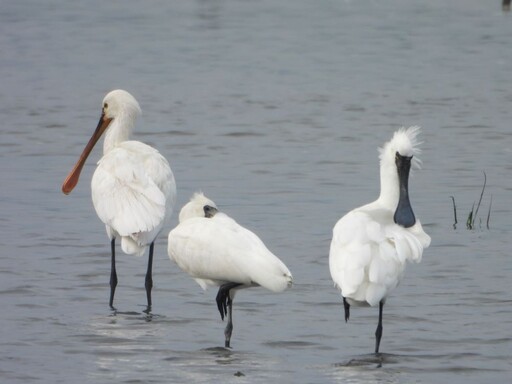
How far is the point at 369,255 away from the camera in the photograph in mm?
8047

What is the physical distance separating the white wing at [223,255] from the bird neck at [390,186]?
2.89 feet

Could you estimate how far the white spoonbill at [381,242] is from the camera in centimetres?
796

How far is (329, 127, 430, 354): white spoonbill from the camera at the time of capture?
7.96 m

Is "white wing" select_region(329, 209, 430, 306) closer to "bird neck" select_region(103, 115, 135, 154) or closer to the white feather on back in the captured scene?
the white feather on back

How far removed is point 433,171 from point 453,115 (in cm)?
387

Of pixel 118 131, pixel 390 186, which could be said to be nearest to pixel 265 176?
pixel 118 131

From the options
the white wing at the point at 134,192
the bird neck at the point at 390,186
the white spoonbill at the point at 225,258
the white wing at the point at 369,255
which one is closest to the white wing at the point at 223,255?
the white spoonbill at the point at 225,258

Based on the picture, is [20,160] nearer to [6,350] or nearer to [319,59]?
[6,350]

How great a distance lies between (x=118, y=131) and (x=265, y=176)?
3.46 metres

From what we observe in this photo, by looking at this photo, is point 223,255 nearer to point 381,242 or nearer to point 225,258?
point 225,258

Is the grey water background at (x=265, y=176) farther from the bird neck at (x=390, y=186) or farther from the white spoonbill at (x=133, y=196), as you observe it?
the bird neck at (x=390, y=186)

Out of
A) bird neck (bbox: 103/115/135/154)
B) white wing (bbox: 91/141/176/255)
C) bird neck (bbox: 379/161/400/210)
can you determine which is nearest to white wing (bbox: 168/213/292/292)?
white wing (bbox: 91/141/176/255)

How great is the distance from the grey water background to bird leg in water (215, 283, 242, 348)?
10cm

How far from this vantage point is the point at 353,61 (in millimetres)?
23609
